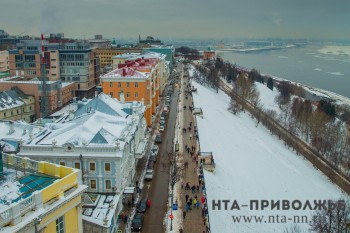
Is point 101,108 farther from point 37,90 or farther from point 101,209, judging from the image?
point 37,90

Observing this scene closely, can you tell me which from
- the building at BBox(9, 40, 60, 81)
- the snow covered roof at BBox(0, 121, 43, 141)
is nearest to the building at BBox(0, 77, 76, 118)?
the building at BBox(9, 40, 60, 81)

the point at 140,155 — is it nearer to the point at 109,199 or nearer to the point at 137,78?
the point at 109,199

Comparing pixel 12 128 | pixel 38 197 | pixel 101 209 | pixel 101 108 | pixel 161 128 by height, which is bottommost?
pixel 101 209

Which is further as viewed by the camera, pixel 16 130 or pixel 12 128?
pixel 16 130

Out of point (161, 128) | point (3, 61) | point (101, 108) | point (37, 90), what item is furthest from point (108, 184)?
point (3, 61)

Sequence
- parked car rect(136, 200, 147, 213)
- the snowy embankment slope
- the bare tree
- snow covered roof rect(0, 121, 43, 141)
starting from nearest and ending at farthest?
the bare tree → parked car rect(136, 200, 147, 213) → the snowy embankment slope → snow covered roof rect(0, 121, 43, 141)

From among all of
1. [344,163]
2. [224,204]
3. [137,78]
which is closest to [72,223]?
[224,204]

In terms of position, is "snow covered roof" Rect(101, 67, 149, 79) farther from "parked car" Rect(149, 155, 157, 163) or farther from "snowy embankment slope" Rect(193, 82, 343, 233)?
"parked car" Rect(149, 155, 157, 163)

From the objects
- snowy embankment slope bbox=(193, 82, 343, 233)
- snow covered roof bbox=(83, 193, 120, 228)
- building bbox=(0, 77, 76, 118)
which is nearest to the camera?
snow covered roof bbox=(83, 193, 120, 228)
